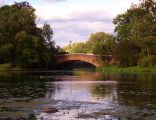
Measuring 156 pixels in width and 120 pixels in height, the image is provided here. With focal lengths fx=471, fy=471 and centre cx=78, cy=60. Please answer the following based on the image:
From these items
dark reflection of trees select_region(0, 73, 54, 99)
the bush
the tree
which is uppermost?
the tree

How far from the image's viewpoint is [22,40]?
12369 cm

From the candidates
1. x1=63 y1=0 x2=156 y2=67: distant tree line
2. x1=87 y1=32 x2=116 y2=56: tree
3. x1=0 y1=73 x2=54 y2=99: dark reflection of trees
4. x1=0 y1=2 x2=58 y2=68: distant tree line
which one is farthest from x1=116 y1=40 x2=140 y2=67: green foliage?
x1=0 y1=73 x2=54 y2=99: dark reflection of trees

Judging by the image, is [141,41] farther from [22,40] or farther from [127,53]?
[22,40]

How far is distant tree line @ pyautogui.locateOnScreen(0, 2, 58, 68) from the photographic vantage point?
408 feet

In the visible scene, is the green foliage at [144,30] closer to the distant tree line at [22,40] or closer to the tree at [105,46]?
the tree at [105,46]

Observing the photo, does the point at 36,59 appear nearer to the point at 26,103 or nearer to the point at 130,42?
the point at 130,42

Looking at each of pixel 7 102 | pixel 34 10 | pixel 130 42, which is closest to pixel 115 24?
pixel 34 10

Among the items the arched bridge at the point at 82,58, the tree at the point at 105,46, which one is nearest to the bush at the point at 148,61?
the tree at the point at 105,46

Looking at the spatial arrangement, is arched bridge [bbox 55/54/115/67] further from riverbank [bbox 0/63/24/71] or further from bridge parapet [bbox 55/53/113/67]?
riverbank [bbox 0/63/24/71]

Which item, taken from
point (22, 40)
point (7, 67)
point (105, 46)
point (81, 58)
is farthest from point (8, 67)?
point (81, 58)

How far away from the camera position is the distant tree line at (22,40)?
124375mm

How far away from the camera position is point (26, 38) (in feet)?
407

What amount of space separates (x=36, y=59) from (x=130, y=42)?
91.6 ft

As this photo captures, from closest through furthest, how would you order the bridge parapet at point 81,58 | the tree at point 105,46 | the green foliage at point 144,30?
1. the green foliage at point 144,30
2. the tree at point 105,46
3. the bridge parapet at point 81,58
